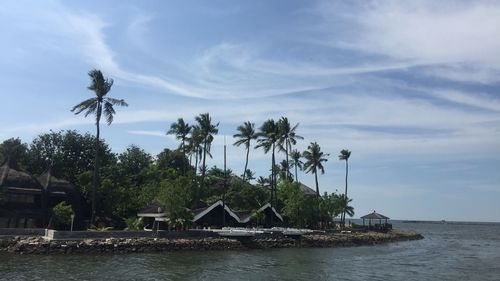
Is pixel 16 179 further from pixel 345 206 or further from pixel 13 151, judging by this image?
pixel 345 206

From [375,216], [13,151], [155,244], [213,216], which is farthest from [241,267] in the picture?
[375,216]

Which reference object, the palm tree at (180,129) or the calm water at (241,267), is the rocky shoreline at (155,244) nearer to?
the calm water at (241,267)

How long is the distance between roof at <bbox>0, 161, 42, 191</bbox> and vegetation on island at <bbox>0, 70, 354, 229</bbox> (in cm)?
356

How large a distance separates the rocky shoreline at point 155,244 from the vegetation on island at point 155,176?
480cm

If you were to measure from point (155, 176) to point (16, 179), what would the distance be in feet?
81.1

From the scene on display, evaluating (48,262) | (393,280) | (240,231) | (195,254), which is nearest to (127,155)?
(240,231)

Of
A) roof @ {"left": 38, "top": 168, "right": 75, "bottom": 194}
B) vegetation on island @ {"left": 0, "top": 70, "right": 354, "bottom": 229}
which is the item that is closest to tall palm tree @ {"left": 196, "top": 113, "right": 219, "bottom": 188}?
vegetation on island @ {"left": 0, "top": 70, "right": 354, "bottom": 229}

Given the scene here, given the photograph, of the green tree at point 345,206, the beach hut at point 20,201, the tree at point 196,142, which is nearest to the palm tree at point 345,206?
the green tree at point 345,206

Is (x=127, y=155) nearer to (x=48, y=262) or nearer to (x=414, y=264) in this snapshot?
(x=48, y=262)

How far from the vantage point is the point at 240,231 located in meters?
51.2

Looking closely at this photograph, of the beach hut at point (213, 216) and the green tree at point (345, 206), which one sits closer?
the beach hut at point (213, 216)

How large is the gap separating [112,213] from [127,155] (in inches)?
843

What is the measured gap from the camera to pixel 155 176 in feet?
238

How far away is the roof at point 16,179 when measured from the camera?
49312mm
